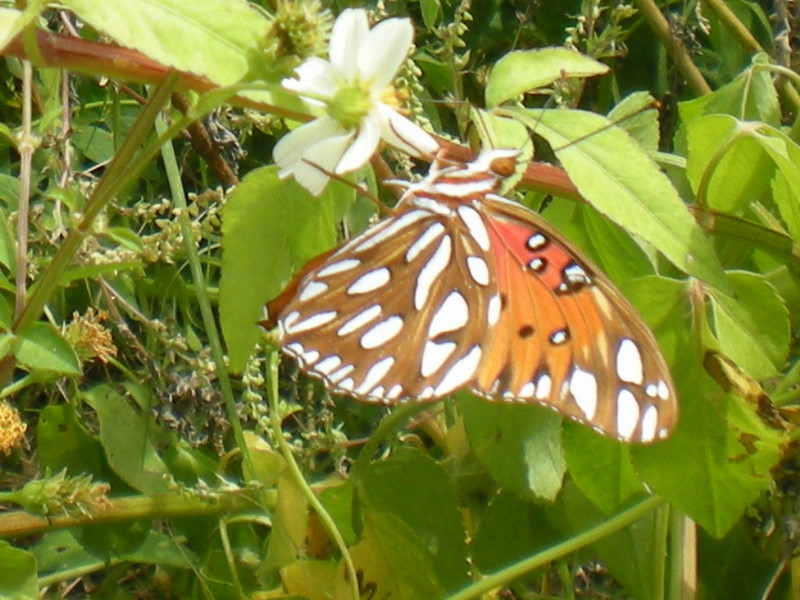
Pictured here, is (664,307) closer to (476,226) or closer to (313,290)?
(476,226)

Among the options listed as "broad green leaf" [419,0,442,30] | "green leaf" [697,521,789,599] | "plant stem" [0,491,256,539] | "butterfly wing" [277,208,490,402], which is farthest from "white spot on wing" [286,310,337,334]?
"green leaf" [697,521,789,599]

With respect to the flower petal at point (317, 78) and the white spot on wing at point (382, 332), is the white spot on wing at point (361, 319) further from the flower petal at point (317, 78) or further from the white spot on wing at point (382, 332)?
the flower petal at point (317, 78)

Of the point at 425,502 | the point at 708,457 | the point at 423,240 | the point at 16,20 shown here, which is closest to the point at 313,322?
the point at 423,240

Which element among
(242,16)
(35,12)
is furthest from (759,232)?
(35,12)

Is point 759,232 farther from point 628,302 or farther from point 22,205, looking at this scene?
point 22,205

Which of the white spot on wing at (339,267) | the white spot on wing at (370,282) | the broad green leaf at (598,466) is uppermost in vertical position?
→ the white spot on wing at (339,267)

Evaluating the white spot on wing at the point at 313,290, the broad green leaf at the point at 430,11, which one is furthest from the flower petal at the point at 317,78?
the broad green leaf at the point at 430,11
